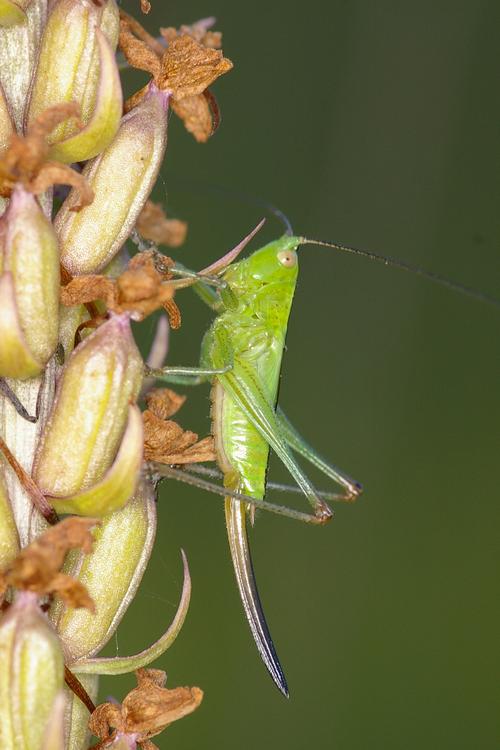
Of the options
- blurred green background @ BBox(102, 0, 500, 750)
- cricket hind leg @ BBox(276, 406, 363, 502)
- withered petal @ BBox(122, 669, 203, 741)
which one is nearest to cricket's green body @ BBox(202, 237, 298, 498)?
cricket hind leg @ BBox(276, 406, 363, 502)

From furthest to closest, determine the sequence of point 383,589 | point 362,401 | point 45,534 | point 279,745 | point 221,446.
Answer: point 362,401 < point 383,589 < point 279,745 < point 221,446 < point 45,534

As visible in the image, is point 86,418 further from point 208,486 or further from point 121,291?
point 208,486

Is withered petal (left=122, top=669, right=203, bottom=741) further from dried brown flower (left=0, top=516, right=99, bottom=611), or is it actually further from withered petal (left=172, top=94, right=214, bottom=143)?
withered petal (left=172, top=94, right=214, bottom=143)

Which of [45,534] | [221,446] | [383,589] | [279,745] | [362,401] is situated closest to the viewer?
[45,534]

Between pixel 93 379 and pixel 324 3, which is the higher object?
pixel 324 3

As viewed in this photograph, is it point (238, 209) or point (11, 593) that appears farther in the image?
point (238, 209)

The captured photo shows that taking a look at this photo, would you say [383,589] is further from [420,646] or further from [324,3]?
[324,3]

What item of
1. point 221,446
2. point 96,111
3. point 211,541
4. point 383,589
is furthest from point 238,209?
point 96,111
